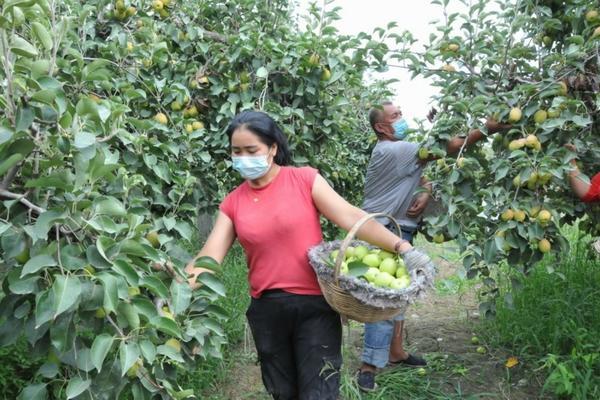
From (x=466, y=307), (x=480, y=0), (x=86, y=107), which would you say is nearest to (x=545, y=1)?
(x=480, y=0)

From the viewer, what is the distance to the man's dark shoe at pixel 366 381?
283 centimetres

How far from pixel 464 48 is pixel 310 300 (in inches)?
50.4

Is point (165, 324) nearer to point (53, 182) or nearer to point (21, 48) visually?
point (53, 182)

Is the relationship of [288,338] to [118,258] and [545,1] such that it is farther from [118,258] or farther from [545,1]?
[545,1]

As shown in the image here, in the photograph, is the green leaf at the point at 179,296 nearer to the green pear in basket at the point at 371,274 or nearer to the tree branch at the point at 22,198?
the tree branch at the point at 22,198

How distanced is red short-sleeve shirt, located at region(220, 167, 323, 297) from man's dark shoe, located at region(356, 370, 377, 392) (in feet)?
3.65

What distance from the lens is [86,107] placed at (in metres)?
1.16

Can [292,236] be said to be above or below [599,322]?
above

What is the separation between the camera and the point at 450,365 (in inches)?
123

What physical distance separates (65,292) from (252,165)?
0.93m

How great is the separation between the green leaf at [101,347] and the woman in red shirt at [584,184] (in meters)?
1.74

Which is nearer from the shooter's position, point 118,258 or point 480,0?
point 118,258

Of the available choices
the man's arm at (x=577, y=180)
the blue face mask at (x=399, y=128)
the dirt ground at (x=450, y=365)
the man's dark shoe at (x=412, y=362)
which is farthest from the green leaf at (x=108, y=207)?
the man's dark shoe at (x=412, y=362)

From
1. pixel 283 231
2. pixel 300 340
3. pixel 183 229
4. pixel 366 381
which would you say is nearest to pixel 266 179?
pixel 283 231
